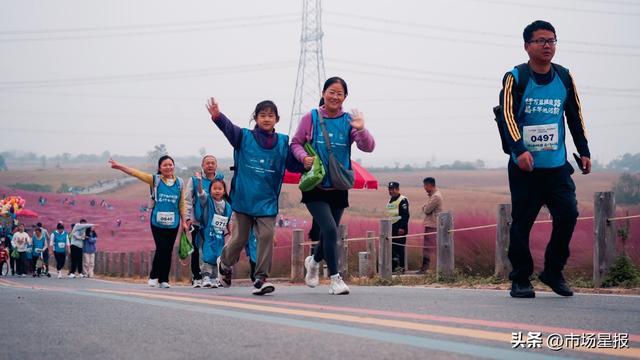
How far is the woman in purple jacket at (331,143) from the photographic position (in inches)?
333

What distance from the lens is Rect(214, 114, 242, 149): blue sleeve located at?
882 centimetres

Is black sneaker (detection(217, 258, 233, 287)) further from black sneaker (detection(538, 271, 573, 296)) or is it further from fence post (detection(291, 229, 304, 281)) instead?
black sneaker (detection(538, 271, 573, 296))

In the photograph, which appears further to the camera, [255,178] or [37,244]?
[37,244]

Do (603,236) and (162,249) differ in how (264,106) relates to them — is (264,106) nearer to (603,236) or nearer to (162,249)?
(603,236)

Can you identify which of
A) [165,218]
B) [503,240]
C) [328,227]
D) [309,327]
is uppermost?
[165,218]

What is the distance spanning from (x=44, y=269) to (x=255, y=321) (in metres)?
29.0

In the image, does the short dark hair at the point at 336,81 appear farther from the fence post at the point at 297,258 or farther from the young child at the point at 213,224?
the fence post at the point at 297,258

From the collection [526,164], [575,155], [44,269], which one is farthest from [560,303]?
[44,269]

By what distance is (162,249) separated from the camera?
41.1ft

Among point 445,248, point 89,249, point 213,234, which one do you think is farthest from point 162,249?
point 89,249

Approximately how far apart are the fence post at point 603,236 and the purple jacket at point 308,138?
8.71 feet

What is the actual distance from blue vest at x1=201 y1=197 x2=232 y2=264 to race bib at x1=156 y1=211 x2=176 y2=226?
2.42 ft

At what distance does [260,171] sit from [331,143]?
0.82m

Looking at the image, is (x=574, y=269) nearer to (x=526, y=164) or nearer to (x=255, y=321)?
(x=526, y=164)
